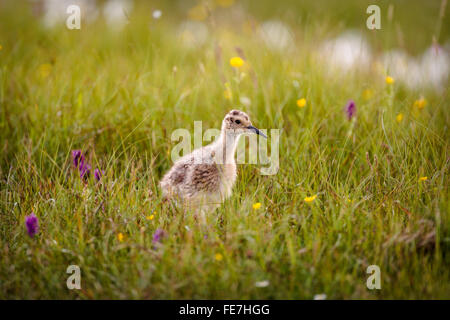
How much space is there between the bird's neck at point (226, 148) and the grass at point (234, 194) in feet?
0.73

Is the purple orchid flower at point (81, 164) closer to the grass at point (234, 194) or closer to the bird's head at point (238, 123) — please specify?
the grass at point (234, 194)

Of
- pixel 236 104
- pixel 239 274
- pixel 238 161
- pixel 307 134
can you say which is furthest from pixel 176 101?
pixel 239 274

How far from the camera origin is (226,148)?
3.88 metres

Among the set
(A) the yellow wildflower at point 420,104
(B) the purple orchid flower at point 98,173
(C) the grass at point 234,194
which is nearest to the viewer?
(C) the grass at point 234,194

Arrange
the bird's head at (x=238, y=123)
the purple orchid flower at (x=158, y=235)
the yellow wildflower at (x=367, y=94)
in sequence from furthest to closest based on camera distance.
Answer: the yellow wildflower at (x=367, y=94) < the bird's head at (x=238, y=123) < the purple orchid flower at (x=158, y=235)

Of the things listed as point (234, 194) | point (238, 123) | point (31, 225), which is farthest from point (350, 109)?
point (31, 225)

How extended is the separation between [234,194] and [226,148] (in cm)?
51

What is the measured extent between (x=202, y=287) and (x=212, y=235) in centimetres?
39

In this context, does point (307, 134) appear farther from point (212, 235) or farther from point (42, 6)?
point (42, 6)

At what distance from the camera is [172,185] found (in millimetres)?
3736

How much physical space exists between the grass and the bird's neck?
0.73 ft

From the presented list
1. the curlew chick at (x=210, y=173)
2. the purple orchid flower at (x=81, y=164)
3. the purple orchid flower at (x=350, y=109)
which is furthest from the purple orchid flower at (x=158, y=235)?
the purple orchid flower at (x=350, y=109)

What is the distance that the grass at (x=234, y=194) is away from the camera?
2.70 meters

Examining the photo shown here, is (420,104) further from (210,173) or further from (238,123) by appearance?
(210,173)
